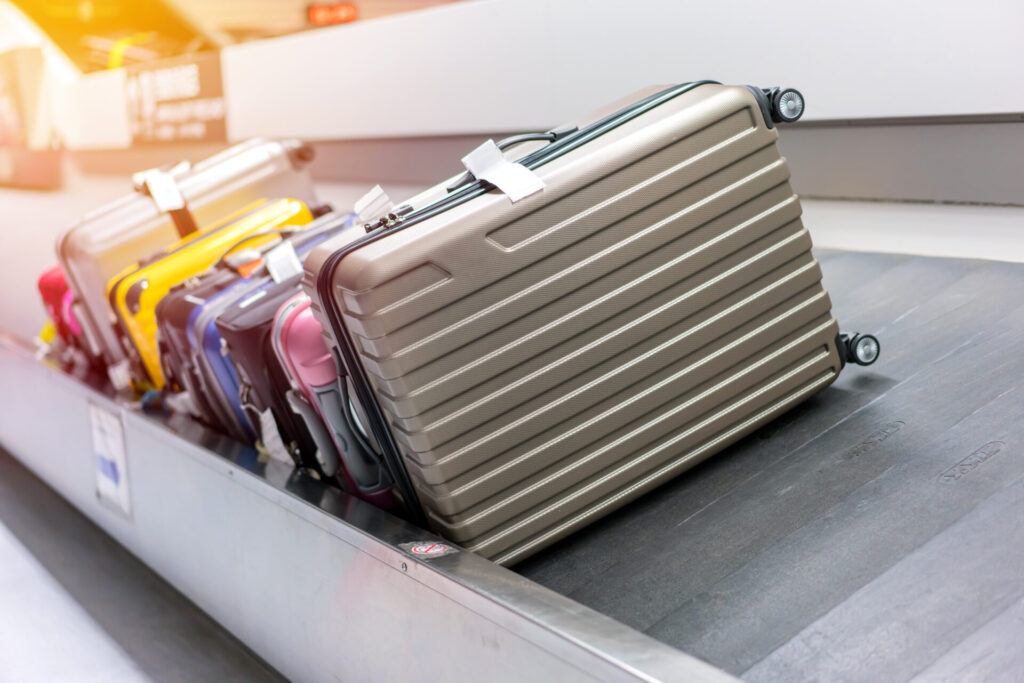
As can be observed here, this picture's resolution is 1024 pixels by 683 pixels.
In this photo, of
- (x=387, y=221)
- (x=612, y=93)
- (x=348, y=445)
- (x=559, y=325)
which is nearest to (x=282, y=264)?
(x=348, y=445)

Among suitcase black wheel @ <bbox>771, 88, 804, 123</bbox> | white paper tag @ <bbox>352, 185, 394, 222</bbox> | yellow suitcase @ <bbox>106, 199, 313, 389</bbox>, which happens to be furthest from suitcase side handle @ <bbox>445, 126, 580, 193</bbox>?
yellow suitcase @ <bbox>106, 199, 313, 389</bbox>

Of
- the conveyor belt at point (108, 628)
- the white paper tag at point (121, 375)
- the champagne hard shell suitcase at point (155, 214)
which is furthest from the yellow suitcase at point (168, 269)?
the conveyor belt at point (108, 628)

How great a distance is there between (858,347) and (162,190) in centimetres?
203

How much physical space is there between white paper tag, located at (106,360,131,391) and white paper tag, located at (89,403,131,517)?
0.29 feet

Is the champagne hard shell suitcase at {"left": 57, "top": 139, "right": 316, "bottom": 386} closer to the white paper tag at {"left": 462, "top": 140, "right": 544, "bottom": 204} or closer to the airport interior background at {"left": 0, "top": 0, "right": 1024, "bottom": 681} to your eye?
the airport interior background at {"left": 0, "top": 0, "right": 1024, "bottom": 681}

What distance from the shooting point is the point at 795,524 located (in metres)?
1.47

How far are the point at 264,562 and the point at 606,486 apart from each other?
0.71 m

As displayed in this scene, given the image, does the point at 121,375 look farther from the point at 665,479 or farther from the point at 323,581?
the point at 665,479

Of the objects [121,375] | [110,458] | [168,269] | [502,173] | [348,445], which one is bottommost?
[110,458]

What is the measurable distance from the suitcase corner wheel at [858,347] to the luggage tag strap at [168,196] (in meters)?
1.95

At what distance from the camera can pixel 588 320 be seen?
154 centimetres

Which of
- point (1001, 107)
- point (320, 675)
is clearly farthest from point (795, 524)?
point (1001, 107)

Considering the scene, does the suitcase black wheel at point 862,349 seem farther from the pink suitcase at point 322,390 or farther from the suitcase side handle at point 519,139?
the pink suitcase at point 322,390

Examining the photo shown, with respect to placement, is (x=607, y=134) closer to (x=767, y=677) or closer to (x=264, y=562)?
(x=767, y=677)
